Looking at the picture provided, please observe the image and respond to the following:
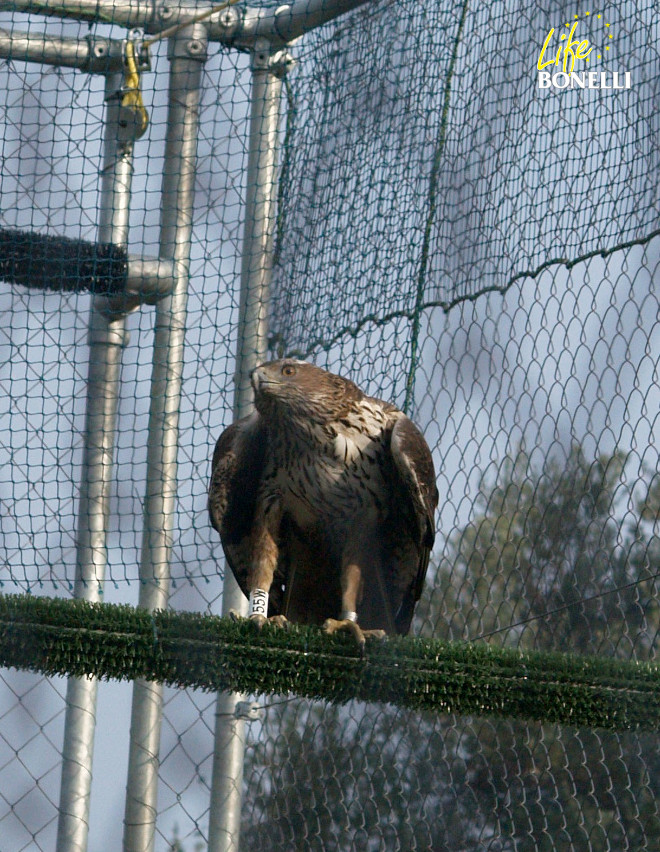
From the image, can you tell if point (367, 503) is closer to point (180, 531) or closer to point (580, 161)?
point (180, 531)

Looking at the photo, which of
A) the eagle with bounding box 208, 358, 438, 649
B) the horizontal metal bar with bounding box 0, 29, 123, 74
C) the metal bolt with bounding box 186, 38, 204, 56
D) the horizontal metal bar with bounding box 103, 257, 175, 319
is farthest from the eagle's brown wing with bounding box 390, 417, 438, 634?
the horizontal metal bar with bounding box 0, 29, 123, 74

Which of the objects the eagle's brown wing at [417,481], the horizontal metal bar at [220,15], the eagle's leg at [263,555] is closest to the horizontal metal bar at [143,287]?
the horizontal metal bar at [220,15]

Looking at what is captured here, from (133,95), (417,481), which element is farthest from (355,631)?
(133,95)

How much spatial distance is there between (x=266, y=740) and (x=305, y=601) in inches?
28.5

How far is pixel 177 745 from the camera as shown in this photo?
138 centimetres

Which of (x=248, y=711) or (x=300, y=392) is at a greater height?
(x=300, y=392)

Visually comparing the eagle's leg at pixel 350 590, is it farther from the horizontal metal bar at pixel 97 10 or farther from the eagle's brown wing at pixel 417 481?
the horizontal metal bar at pixel 97 10

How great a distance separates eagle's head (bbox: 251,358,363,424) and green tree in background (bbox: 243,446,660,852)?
463 mm

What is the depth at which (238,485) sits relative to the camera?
2951 mm

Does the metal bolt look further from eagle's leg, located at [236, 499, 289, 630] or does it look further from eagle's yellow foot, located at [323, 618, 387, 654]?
eagle's yellow foot, located at [323, 618, 387, 654]

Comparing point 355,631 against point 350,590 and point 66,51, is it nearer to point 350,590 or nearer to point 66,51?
point 350,590

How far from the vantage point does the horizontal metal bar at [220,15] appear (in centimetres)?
385

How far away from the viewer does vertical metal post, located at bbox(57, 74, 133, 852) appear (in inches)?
127

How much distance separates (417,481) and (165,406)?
3.69 feet
